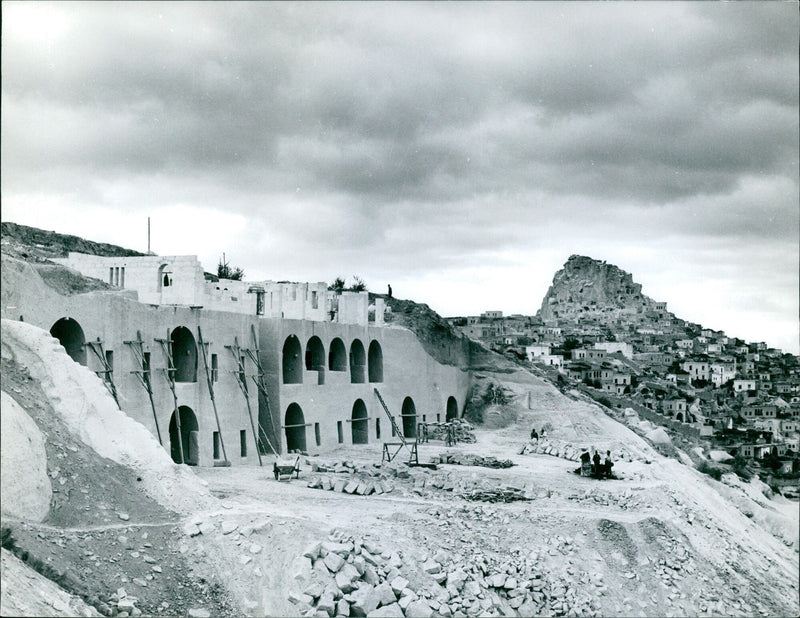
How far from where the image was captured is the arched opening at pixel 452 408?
163 feet

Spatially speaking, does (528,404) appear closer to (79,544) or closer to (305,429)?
(305,429)

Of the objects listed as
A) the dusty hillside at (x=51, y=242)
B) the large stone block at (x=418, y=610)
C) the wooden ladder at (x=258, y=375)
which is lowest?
the large stone block at (x=418, y=610)

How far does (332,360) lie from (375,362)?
3337mm

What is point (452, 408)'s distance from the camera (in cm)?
4997

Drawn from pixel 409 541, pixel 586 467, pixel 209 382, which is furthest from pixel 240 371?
pixel 586 467

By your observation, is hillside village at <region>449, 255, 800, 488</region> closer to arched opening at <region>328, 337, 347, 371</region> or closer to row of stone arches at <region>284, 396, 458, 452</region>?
row of stone arches at <region>284, 396, 458, 452</region>

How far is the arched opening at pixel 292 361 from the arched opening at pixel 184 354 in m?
6.11

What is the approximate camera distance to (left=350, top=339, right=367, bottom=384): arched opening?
139ft

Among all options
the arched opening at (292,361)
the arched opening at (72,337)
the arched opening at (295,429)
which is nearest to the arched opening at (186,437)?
the arched opening at (72,337)

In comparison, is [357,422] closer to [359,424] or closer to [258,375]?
[359,424]

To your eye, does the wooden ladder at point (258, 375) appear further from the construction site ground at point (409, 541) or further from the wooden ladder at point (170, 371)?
the wooden ladder at point (170, 371)

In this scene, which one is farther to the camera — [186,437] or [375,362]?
[375,362]

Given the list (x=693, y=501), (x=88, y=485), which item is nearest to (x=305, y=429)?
(x=693, y=501)

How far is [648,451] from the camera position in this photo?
40531mm
